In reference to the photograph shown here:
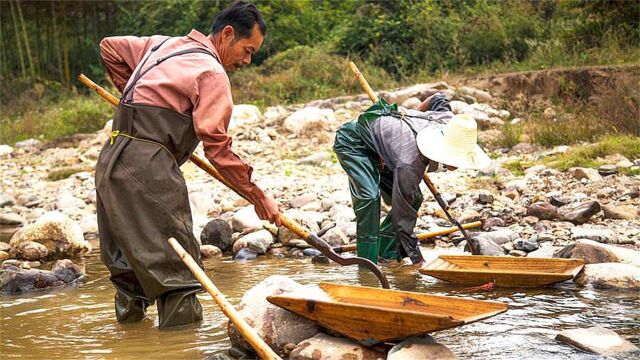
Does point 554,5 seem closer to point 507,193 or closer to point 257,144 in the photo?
point 257,144

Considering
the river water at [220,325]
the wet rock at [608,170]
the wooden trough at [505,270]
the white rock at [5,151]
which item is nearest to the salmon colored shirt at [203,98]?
→ the river water at [220,325]

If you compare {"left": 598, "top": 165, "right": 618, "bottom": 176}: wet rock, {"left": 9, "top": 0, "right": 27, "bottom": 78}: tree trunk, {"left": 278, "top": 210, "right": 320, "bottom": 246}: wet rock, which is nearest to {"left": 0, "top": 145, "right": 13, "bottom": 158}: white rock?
{"left": 9, "top": 0, "right": 27, "bottom": 78}: tree trunk

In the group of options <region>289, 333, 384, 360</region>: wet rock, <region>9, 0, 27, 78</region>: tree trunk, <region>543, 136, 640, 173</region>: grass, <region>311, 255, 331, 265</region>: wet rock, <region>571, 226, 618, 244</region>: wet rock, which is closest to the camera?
<region>289, 333, 384, 360</region>: wet rock

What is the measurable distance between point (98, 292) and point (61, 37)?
666 inches

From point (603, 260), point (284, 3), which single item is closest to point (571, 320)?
point (603, 260)

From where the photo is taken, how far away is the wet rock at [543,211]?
7.29 metres

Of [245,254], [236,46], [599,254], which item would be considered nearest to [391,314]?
[236,46]

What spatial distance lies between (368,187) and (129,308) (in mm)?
1948

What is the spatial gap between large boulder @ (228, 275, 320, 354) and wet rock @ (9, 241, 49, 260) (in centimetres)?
341

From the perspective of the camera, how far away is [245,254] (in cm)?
722

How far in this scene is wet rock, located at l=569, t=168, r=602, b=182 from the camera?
8.27 m

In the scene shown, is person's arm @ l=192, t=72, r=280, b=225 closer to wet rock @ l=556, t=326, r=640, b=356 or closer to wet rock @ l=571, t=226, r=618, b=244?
wet rock @ l=556, t=326, r=640, b=356

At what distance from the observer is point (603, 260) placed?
5.64 m

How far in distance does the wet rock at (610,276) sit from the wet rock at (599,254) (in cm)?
17
